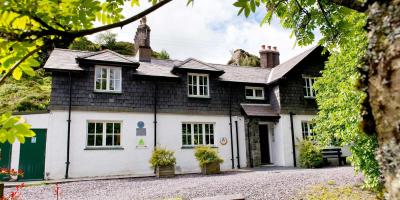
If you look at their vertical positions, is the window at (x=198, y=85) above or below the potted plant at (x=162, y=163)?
above

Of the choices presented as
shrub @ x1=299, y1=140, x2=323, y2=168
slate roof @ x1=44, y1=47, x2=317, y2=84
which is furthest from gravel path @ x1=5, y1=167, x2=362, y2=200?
slate roof @ x1=44, y1=47, x2=317, y2=84

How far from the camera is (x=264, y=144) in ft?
66.0

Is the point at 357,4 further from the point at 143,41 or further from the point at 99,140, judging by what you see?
the point at 143,41

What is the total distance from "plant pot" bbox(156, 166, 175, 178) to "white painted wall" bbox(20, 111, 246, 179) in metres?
1.94

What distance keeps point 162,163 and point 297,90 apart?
A: 1086 cm

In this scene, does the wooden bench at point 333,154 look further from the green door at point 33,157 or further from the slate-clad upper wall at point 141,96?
the green door at point 33,157

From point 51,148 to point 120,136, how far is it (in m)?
3.44

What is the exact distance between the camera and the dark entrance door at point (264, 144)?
20.0 meters

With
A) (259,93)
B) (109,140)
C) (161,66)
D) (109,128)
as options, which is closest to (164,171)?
(109,140)

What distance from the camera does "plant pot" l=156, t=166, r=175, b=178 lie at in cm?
1474

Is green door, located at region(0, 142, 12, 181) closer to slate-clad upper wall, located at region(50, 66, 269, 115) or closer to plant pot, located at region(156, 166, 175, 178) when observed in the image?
slate-clad upper wall, located at region(50, 66, 269, 115)

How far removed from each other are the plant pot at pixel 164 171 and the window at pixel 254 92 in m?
8.02

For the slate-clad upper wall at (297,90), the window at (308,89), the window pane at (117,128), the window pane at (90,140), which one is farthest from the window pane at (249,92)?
the window pane at (90,140)

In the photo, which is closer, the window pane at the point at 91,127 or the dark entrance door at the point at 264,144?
the window pane at the point at 91,127
